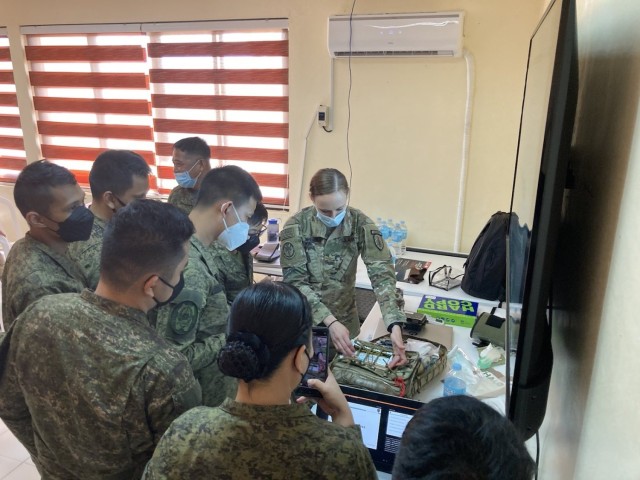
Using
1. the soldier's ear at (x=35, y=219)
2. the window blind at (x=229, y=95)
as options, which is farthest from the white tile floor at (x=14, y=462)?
the window blind at (x=229, y=95)

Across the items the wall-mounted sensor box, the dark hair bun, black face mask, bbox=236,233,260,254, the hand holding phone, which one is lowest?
the hand holding phone

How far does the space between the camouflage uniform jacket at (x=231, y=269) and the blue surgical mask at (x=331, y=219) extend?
0.40 m

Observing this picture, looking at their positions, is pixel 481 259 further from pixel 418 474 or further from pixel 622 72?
pixel 418 474

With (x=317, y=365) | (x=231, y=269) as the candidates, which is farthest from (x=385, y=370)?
(x=231, y=269)

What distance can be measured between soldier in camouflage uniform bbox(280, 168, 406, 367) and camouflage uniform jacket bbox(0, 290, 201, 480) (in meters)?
1.03

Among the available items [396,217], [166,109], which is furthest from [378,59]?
[166,109]

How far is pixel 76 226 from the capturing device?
6.05 feet

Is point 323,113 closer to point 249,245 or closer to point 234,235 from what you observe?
point 249,245

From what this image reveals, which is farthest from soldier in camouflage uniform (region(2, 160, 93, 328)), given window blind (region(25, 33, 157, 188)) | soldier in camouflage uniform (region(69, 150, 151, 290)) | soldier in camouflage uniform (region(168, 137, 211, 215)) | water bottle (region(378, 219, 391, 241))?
window blind (region(25, 33, 157, 188))

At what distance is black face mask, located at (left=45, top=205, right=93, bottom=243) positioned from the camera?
5.93 feet

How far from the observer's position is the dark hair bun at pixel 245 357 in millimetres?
903

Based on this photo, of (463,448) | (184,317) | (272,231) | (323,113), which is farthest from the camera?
(272,231)

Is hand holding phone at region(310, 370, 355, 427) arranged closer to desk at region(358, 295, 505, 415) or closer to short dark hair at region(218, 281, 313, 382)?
short dark hair at region(218, 281, 313, 382)

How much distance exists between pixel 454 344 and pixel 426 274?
1.12 m
